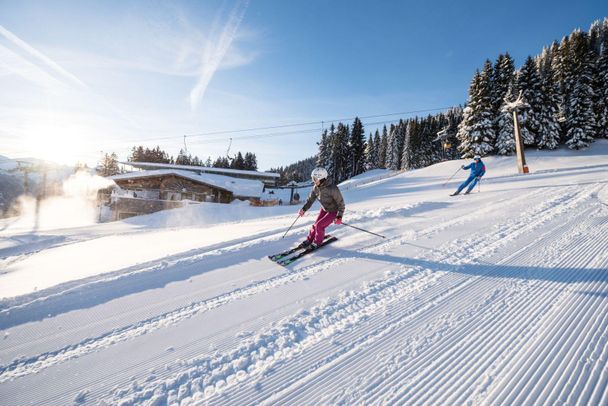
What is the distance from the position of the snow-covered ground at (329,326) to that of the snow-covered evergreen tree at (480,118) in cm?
3156

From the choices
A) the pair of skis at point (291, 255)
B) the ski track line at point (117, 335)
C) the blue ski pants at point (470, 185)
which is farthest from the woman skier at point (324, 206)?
the blue ski pants at point (470, 185)

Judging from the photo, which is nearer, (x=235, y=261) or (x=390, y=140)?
(x=235, y=261)

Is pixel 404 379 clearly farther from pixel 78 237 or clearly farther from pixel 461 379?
pixel 78 237

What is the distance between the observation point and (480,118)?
32219 mm

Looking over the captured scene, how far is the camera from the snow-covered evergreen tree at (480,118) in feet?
104

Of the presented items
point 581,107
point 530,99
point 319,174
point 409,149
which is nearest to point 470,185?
point 319,174

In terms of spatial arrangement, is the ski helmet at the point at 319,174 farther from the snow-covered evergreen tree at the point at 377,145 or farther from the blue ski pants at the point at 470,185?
the snow-covered evergreen tree at the point at 377,145

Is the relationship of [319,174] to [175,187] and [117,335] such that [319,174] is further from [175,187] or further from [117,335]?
[175,187]

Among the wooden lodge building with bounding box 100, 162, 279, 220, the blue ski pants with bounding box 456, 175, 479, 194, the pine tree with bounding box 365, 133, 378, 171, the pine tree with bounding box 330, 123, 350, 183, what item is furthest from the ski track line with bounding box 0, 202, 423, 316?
the pine tree with bounding box 365, 133, 378, 171

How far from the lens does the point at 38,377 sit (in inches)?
93.0

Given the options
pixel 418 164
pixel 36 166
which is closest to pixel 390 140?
pixel 418 164

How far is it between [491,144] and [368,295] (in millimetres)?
37060

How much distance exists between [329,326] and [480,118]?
1499 inches

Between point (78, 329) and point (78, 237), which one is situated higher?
point (78, 237)
